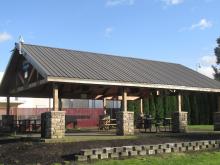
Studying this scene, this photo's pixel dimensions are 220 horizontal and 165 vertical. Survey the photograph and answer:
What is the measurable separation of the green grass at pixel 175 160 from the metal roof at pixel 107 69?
6359 mm

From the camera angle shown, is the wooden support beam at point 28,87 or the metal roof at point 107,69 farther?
the wooden support beam at point 28,87

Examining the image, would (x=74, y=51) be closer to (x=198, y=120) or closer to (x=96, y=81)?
(x=96, y=81)

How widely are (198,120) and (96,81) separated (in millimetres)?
20480

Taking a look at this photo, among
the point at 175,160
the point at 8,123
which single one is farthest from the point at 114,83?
the point at 8,123

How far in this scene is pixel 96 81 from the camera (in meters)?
18.8

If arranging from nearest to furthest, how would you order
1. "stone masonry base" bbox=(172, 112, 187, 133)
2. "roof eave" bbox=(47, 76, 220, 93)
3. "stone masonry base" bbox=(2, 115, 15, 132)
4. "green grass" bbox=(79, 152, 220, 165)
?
1. "green grass" bbox=(79, 152, 220, 165)
2. "roof eave" bbox=(47, 76, 220, 93)
3. "stone masonry base" bbox=(172, 112, 187, 133)
4. "stone masonry base" bbox=(2, 115, 15, 132)

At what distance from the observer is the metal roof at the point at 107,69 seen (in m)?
18.7

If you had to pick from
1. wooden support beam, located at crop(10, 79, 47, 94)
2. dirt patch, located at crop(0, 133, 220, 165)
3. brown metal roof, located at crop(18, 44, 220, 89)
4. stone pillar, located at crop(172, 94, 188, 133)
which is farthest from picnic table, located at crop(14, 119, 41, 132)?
dirt patch, located at crop(0, 133, 220, 165)

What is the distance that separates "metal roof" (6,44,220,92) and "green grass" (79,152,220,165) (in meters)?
6.36

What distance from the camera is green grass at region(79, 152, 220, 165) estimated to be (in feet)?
39.0

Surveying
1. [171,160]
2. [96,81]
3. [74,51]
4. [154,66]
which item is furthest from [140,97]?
[171,160]

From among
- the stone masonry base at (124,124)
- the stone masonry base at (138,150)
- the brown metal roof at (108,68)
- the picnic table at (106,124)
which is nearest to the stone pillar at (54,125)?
the brown metal roof at (108,68)

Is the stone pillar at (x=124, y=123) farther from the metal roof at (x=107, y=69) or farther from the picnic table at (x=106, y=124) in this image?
the picnic table at (x=106, y=124)

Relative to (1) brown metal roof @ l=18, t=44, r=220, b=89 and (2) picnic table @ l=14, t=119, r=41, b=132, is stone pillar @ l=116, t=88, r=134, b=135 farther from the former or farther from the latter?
(2) picnic table @ l=14, t=119, r=41, b=132
